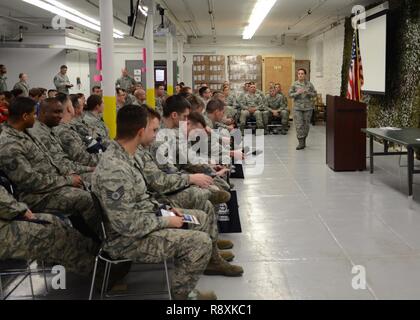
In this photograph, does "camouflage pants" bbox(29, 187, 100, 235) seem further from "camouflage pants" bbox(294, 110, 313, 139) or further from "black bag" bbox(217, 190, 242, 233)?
"camouflage pants" bbox(294, 110, 313, 139)

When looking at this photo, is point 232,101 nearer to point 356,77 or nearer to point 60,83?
point 356,77

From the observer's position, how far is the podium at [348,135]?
769cm

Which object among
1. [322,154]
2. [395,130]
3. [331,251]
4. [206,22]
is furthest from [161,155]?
[206,22]

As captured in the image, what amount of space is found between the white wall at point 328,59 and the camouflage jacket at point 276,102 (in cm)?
197

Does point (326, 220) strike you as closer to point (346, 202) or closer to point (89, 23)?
point (346, 202)

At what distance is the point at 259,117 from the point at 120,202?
10745mm

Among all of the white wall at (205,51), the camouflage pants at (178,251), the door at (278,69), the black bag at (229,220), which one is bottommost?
the black bag at (229,220)

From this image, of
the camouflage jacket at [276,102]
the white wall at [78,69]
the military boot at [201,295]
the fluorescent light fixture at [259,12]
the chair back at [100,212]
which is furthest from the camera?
the white wall at [78,69]

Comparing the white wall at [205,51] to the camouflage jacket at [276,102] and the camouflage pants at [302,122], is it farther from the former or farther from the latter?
the camouflage pants at [302,122]

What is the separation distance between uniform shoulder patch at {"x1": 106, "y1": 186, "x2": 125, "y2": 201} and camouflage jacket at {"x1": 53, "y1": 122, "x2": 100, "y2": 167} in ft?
7.02

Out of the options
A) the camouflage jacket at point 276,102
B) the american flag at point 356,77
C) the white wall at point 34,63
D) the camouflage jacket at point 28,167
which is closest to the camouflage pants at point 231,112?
the camouflage jacket at point 276,102

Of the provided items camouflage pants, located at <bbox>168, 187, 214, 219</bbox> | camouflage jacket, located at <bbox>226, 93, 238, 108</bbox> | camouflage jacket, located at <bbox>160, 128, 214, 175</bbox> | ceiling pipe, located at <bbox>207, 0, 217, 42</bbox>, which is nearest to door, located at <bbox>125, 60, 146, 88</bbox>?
ceiling pipe, located at <bbox>207, 0, 217, 42</bbox>

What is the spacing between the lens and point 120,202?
267cm

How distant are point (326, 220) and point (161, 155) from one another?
6.62 ft
